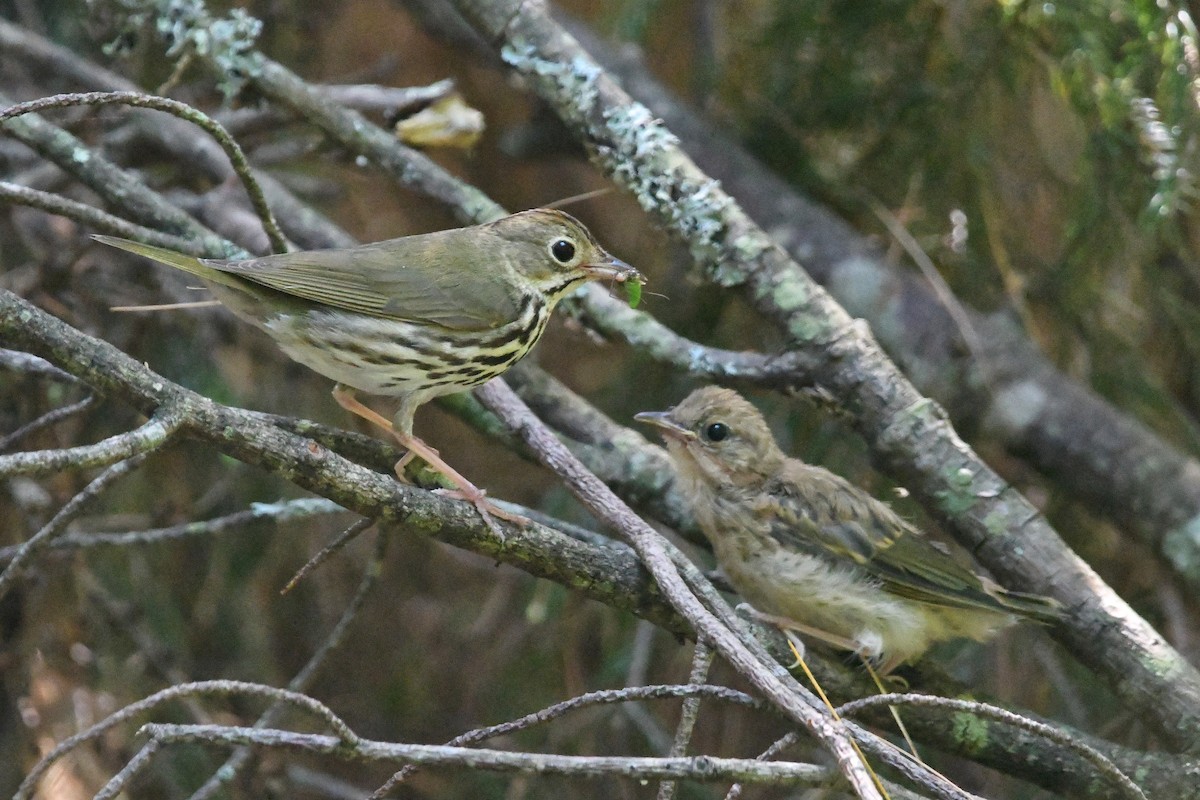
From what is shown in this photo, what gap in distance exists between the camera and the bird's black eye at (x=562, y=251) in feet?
11.5

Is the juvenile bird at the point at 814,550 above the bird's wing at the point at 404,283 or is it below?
below

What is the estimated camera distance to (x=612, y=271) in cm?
345

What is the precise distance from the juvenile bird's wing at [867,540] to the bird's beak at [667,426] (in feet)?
1.01

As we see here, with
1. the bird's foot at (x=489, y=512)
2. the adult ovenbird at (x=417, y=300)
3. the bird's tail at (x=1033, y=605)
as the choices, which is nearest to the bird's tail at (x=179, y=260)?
the adult ovenbird at (x=417, y=300)

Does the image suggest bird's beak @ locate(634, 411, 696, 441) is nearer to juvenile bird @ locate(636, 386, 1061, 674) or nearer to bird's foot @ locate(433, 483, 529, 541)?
juvenile bird @ locate(636, 386, 1061, 674)

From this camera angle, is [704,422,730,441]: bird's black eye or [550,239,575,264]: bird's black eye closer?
[550,239,575,264]: bird's black eye

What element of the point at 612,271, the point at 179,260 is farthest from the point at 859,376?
the point at 179,260

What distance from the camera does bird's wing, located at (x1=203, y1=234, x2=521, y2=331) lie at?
3.11m

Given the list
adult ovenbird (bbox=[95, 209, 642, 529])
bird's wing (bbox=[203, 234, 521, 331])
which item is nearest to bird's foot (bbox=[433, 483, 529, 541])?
adult ovenbird (bbox=[95, 209, 642, 529])

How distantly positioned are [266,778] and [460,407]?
1390mm

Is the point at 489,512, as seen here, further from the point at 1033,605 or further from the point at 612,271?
the point at 1033,605

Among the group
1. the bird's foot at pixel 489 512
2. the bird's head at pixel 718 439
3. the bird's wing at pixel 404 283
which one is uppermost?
the bird's wing at pixel 404 283

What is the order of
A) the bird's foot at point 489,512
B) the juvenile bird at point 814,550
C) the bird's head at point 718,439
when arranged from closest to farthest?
the bird's foot at point 489,512, the juvenile bird at point 814,550, the bird's head at point 718,439

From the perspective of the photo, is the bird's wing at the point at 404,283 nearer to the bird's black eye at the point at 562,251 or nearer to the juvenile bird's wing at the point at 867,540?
the bird's black eye at the point at 562,251
